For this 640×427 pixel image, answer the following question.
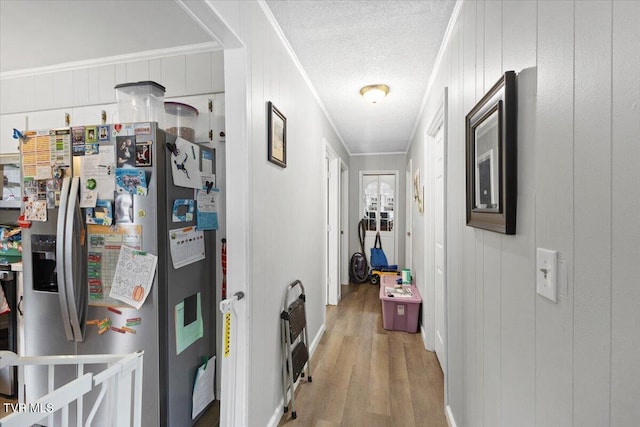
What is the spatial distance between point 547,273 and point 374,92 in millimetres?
2237

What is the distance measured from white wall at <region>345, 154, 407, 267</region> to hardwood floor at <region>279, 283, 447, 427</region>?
2403 millimetres

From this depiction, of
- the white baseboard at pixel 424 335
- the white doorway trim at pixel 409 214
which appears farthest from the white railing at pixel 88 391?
the white doorway trim at pixel 409 214

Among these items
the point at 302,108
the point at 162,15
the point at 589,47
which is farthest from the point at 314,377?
the point at 162,15

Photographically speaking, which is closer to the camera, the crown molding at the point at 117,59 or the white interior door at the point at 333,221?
the crown molding at the point at 117,59

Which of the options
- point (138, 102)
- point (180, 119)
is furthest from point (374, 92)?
point (138, 102)

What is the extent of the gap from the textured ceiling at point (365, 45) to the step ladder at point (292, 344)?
1.73m

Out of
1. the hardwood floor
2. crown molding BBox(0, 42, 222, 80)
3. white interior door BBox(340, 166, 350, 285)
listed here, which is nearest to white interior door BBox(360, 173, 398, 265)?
white interior door BBox(340, 166, 350, 285)

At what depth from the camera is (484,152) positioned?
1.14 m

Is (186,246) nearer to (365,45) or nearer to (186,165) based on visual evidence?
(186,165)

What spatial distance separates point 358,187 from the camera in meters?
5.62

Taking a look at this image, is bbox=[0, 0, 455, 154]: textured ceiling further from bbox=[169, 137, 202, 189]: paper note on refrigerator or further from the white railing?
the white railing

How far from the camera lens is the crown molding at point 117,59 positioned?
210cm

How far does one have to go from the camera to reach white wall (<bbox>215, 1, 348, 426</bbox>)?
1.45m

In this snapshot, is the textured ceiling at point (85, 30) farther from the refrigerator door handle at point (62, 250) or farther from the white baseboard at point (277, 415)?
the white baseboard at point (277, 415)
